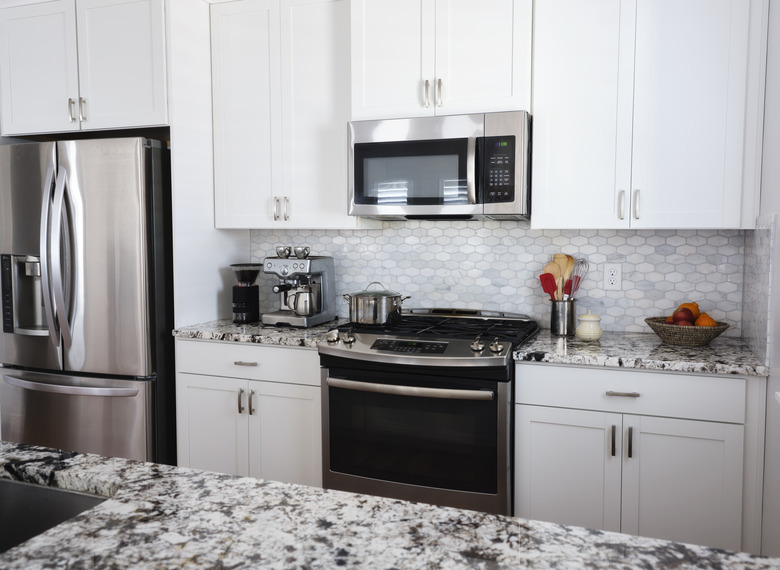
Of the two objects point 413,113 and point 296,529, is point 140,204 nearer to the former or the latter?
point 413,113

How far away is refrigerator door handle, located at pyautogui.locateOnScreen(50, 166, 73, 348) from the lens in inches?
116

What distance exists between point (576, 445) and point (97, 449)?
220 cm

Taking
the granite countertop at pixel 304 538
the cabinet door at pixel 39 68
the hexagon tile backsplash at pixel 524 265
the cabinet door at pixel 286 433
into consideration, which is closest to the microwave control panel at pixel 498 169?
the hexagon tile backsplash at pixel 524 265

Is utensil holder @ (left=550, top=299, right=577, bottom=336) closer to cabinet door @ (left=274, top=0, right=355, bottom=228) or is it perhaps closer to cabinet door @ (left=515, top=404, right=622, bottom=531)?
cabinet door @ (left=515, top=404, right=622, bottom=531)

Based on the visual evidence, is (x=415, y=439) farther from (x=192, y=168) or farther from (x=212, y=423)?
(x=192, y=168)

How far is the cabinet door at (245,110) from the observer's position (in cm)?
311

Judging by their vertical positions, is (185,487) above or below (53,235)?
below

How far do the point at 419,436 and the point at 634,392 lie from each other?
810mm

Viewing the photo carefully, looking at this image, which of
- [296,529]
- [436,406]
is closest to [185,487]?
[296,529]

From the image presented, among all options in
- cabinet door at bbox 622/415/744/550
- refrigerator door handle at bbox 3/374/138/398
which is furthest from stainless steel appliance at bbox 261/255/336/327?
cabinet door at bbox 622/415/744/550

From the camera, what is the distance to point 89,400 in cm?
301

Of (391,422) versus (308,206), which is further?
(308,206)

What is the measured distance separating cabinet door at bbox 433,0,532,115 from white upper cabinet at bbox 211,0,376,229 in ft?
1.69

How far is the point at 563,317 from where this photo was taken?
2.79 meters
